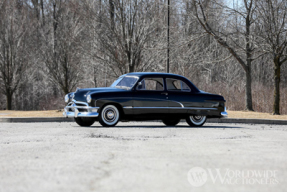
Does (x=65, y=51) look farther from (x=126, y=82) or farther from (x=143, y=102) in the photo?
(x=143, y=102)

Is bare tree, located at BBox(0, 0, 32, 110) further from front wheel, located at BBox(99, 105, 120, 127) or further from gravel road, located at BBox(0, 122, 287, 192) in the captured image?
gravel road, located at BBox(0, 122, 287, 192)

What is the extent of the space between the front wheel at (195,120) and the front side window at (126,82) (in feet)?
7.41

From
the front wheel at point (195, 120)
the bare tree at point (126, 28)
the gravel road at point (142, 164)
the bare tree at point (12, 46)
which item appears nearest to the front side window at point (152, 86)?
the front wheel at point (195, 120)

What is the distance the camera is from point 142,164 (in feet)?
21.7

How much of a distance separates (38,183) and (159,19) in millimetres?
19226

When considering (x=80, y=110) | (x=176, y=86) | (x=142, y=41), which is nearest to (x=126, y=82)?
(x=176, y=86)

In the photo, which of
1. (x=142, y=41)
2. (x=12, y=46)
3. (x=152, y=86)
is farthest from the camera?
(x=12, y=46)

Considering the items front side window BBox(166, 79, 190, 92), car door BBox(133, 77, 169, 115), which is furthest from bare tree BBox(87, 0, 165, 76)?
car door BBox(133, 77, 169, 115)

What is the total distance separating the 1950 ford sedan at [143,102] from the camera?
529 inches

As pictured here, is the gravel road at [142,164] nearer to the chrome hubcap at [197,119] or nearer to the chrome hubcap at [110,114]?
the chrome hubcap at [110,114]

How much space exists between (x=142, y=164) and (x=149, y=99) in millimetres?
7273

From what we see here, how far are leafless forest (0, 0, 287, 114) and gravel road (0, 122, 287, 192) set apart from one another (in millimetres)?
12688

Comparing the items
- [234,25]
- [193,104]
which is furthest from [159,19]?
[193,104]

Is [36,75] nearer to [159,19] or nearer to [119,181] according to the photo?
[159,19]
